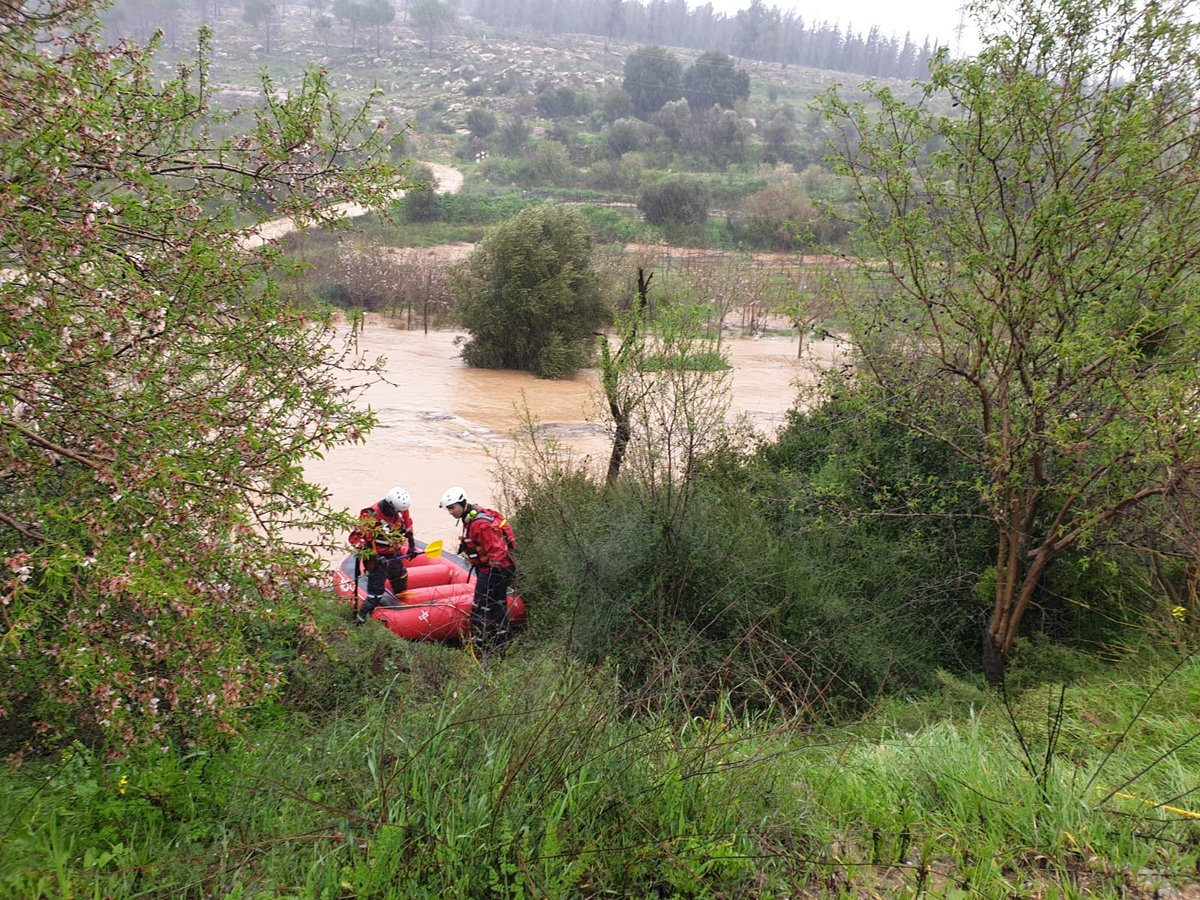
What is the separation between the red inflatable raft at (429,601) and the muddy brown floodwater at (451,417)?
3.73 ft

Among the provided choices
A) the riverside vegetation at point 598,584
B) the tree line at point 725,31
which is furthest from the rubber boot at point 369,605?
the tree line at point 725,31

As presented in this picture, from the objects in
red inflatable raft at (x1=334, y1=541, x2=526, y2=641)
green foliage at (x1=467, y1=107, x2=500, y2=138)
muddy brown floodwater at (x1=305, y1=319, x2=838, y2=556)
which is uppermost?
green foliage at (x1=467, y1=107, x2=500, y2=138)

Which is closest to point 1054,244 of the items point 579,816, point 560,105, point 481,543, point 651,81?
point 579,816

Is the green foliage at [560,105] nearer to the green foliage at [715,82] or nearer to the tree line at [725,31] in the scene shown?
the green foliage at [715,82]

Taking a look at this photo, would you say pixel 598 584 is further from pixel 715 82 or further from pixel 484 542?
pixel 715 82

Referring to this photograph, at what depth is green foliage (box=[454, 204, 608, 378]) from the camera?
2564 centimetres

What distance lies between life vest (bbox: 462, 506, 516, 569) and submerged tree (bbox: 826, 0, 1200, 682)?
404cm

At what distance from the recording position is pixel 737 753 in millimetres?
3551

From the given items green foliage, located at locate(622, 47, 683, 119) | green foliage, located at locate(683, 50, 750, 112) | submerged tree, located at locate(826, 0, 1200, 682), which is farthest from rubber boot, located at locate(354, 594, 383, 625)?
green foliage, located at locate(683, 50, 750, 112)

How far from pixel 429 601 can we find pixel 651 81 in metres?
86.4

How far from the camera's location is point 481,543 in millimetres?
8242

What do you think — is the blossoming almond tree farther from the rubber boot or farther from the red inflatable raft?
the rubber boot

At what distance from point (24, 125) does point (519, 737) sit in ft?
9.72

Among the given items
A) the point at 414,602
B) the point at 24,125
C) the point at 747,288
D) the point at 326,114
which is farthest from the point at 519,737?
the point at 747,288
